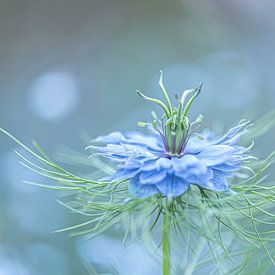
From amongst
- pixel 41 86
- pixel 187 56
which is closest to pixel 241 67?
pixel 187 56

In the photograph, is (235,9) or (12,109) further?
(235,9)

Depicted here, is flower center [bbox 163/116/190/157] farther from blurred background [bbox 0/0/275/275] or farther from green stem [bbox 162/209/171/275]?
blurred background [bbox 0/0/275/275]

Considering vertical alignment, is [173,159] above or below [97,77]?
below

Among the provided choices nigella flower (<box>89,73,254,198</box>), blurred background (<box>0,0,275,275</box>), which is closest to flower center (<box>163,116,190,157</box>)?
nigella flower (<box>89,73,254,198</box>)

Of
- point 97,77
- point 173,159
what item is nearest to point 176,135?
point 173,159

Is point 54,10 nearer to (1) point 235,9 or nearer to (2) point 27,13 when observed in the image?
(2) point 27,13

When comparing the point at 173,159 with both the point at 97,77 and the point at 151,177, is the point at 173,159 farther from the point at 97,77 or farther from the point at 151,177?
the point at 97,77

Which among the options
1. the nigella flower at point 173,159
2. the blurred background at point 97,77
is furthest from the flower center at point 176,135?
the blurred background at point 97,77

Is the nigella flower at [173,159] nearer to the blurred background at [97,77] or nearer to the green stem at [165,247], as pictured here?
the green stem at [165,247]
